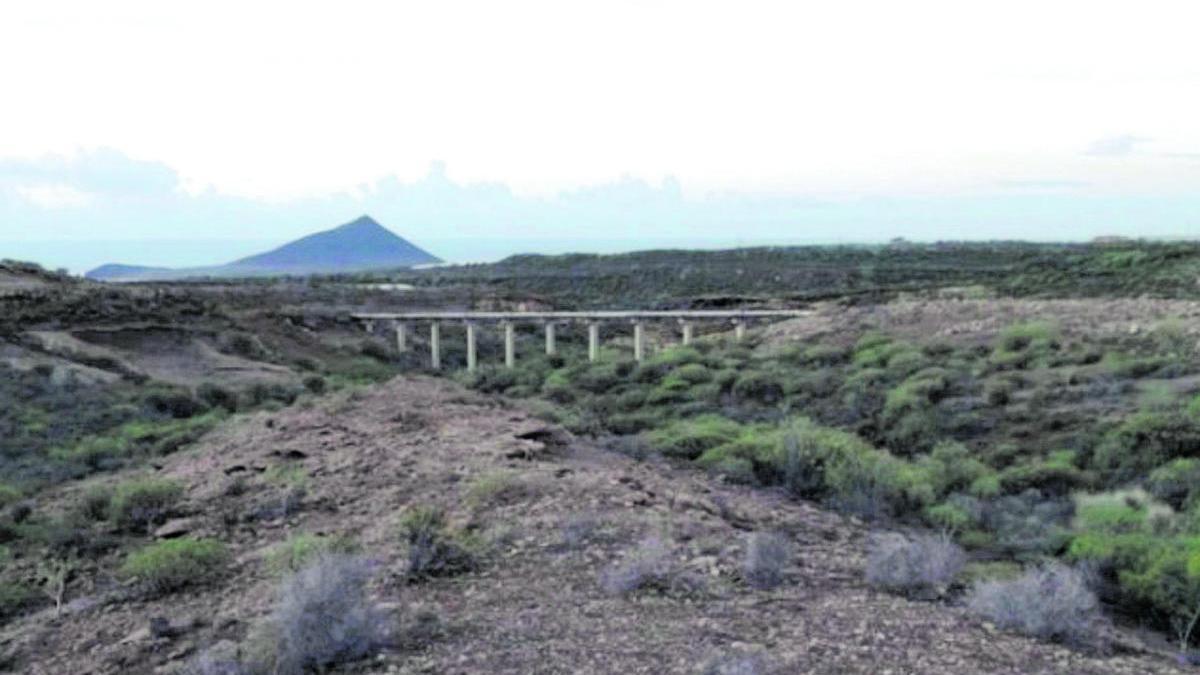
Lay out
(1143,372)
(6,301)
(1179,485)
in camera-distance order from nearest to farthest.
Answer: (1179,485), (1143,372), (6,301)

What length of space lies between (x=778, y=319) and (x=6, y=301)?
983 inches

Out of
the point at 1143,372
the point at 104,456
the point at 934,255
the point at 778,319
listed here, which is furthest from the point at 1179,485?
the point at 934,255

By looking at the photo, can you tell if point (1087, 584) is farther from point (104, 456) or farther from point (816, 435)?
point (104, 456)

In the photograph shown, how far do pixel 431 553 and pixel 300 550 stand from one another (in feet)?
4.09

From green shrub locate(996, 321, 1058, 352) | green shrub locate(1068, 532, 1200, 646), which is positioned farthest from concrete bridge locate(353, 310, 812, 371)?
green shrub locate(1068, 532, 1200, 646)

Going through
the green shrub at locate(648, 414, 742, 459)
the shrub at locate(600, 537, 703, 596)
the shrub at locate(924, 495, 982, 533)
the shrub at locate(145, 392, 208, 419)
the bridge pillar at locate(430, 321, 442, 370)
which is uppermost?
the shrub at locate(600, 537, 703, 596)

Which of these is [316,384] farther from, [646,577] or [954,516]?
[646,577]

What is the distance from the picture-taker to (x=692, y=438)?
54.3ft

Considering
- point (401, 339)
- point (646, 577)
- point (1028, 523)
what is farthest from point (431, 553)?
point (401, 339)

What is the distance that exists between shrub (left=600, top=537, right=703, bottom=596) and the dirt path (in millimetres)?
117

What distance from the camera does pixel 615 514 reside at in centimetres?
1044

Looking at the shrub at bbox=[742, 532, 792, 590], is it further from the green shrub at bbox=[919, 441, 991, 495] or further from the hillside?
the hillside

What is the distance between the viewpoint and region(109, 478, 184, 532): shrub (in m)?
12.6

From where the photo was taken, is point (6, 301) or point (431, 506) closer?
point (431, 506)
